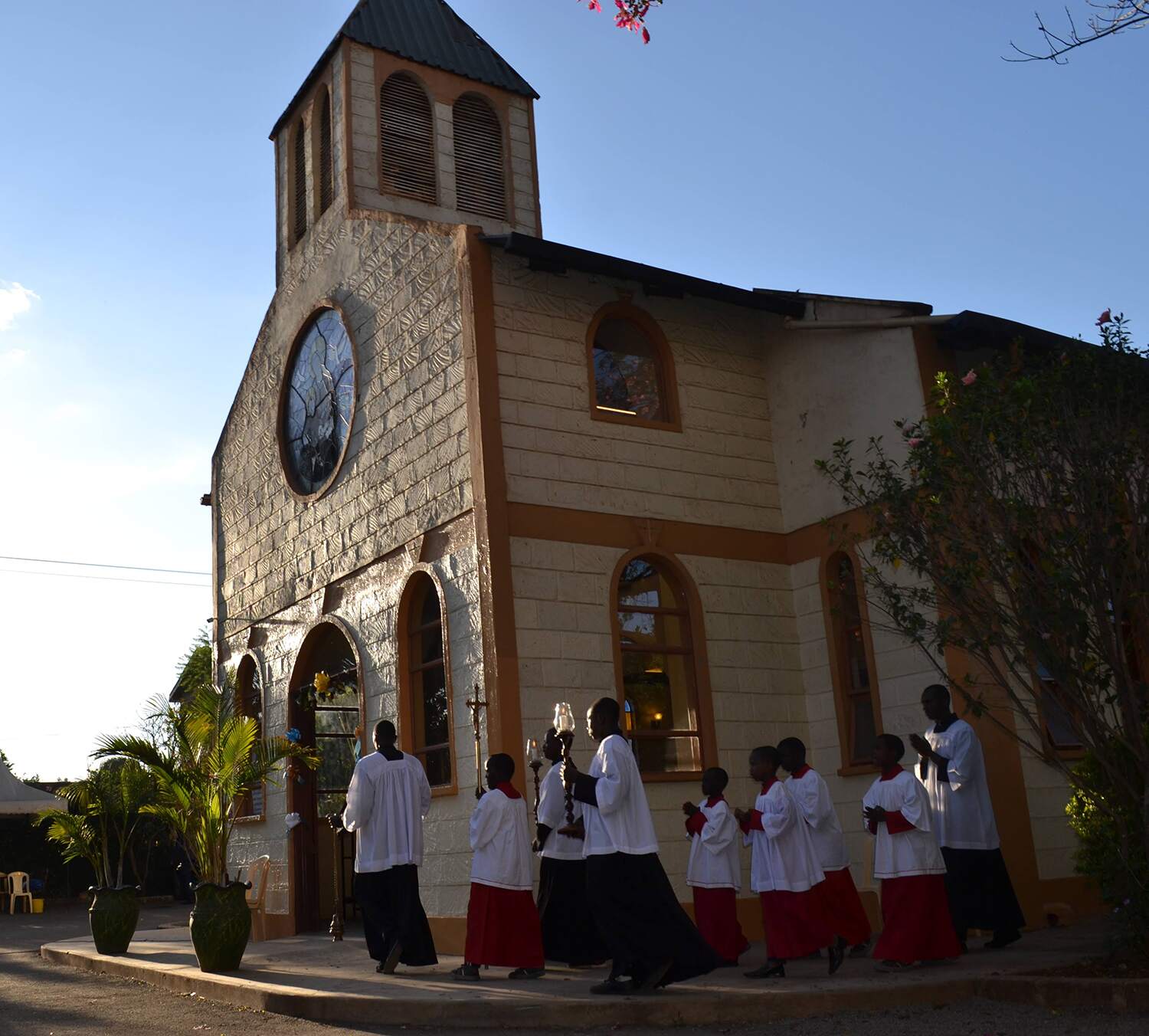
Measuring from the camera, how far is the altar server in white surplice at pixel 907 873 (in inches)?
335

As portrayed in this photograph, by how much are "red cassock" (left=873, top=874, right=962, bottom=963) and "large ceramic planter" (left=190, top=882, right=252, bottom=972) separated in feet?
16.7

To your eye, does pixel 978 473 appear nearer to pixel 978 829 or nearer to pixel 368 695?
pixel 978 829

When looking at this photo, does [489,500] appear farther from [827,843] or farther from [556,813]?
[827,843]

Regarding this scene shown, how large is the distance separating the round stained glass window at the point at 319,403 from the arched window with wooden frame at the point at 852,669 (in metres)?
5.79

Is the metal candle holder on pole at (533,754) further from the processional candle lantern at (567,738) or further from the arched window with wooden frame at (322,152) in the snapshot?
the arched window with wooden frame at (322,152)

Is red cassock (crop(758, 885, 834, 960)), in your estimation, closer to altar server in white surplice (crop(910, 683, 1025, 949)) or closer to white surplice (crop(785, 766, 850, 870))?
white surplice (crop(785, 766, 850, 870))

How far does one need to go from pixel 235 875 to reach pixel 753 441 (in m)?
8.52

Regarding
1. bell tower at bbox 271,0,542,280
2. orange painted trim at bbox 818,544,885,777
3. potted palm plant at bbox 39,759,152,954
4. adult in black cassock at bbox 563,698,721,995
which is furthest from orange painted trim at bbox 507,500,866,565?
bell tower at bbox 271,0,542,280

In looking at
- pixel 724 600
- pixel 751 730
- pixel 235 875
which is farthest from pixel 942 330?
pixel 235 875

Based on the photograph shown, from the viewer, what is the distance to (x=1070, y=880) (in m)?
11.1

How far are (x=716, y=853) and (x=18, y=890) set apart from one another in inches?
800

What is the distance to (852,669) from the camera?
41.6ft

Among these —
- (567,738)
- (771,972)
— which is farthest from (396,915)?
(771,972)

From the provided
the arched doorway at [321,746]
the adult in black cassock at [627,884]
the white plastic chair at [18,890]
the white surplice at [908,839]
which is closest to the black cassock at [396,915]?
the adult in black cassock at [627,884]
